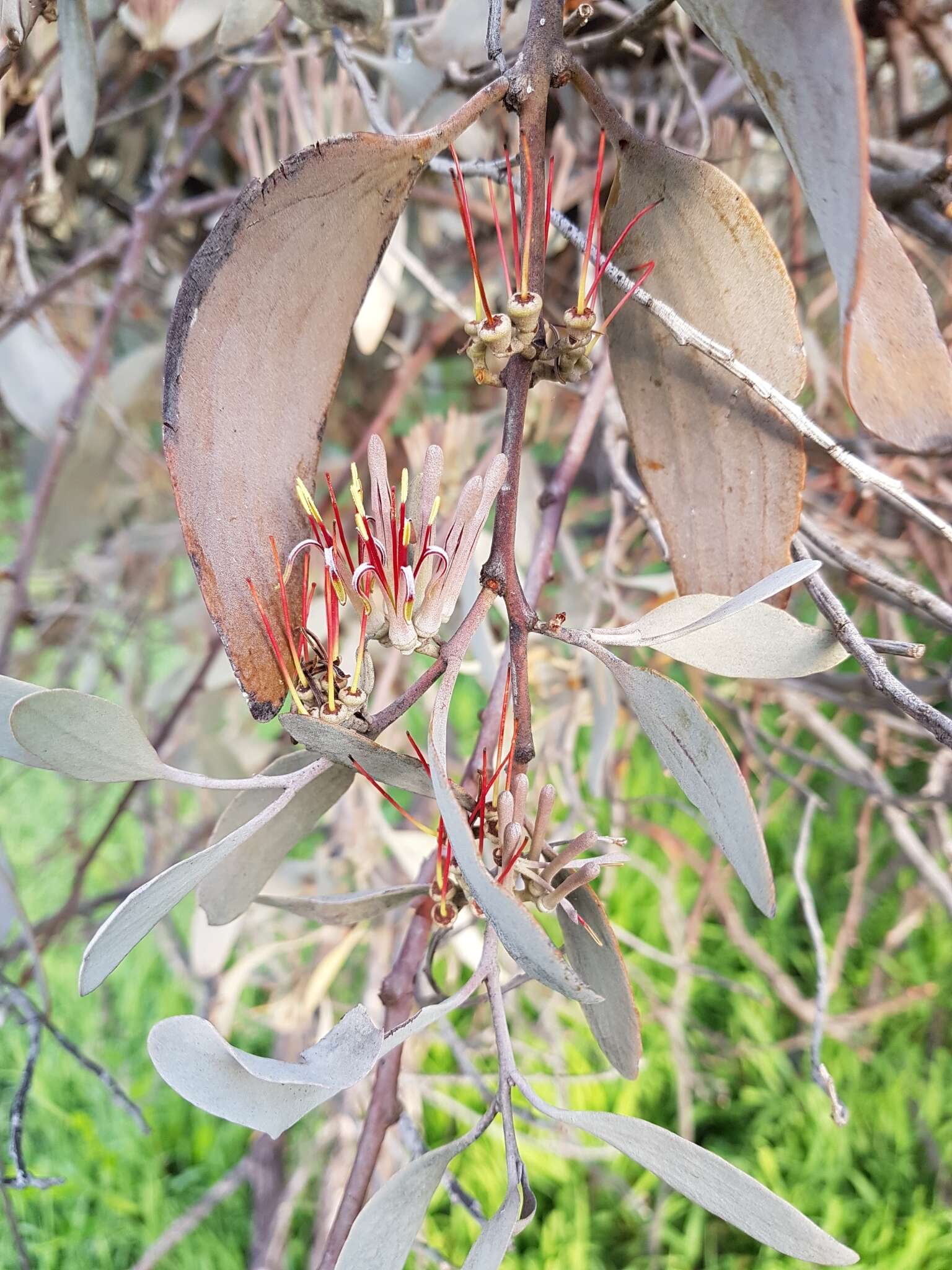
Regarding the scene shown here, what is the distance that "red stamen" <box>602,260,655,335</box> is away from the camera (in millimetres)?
225

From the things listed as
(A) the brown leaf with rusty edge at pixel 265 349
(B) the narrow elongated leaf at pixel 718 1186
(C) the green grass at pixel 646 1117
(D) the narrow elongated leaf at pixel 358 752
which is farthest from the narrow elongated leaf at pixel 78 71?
(C) the green grass at pixel 646 1117

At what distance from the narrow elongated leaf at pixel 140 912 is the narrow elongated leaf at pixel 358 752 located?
3 centimetres

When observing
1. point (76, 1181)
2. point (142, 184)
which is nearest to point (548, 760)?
point (76, 1181)

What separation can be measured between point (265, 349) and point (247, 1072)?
0.16 meters

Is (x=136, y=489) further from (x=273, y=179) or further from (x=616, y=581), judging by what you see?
(x=273, y=179)

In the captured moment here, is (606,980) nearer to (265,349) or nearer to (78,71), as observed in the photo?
(265,349)

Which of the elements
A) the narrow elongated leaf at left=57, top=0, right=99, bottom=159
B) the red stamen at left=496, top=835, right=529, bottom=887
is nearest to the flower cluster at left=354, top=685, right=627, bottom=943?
the red stamen at left=496, top=835, right=529, bottom=887

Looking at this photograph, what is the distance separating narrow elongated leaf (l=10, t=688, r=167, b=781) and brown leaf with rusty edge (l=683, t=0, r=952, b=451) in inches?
6.4

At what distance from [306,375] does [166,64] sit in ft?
2.12

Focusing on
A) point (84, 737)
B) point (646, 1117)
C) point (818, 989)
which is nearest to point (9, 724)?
point (84, 737)

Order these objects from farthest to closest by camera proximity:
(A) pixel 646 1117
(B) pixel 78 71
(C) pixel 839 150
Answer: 1. (A) pixel 646 1117
2. (B) pixel 78 71
3. (C) pixel 839 150

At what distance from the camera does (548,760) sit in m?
0.61

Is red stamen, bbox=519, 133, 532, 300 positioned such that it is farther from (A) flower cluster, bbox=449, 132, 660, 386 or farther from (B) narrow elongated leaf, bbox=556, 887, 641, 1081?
(B) narrow elongated leaf, bbox=556, 887, 641, 1081

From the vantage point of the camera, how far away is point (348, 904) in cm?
24
